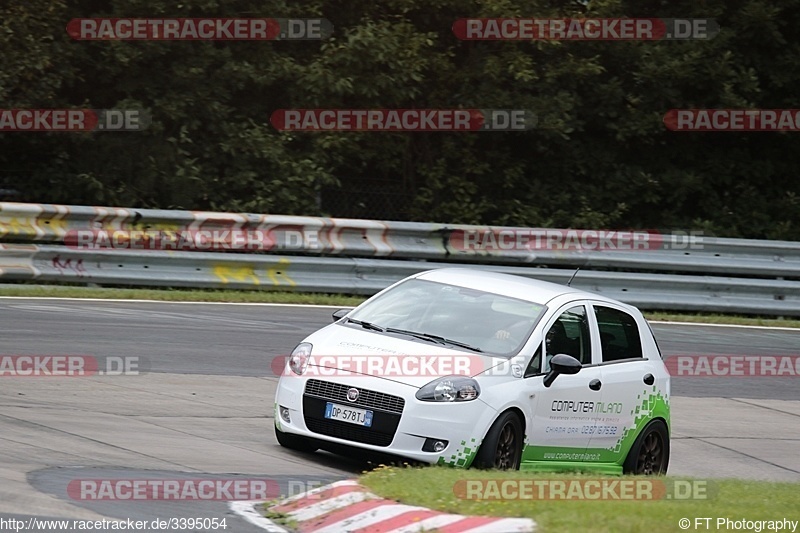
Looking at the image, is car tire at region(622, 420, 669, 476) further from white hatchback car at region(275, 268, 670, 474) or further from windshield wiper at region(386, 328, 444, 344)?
windshield wiper at region(386, 328, 444, 344)

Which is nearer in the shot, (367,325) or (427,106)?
(367,325)

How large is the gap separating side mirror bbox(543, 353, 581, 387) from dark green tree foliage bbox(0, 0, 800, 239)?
11.5 meters

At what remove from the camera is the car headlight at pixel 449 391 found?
30.7 ft

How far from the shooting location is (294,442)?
10031 mm

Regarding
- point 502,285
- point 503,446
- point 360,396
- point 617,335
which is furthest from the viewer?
point 617,335

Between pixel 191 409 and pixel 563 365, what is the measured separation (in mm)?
3436

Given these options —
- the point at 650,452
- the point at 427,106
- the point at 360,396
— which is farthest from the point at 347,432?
the point at 427,106

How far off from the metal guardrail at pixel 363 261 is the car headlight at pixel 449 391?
8.55 meters

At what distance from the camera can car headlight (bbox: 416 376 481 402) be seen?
368 inches

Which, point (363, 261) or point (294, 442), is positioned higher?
point (363, 261)

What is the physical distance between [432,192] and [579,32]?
3.77m

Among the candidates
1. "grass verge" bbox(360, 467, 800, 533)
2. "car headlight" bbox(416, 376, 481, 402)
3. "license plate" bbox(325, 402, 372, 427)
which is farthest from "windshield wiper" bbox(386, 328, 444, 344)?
"grass verge" bbox(360, 467, 800, 533)

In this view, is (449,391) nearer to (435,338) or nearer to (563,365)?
(435,338)

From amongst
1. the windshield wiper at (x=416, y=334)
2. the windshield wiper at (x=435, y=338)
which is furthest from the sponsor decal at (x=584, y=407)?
the windshield wiper at (x=416, y=334)
